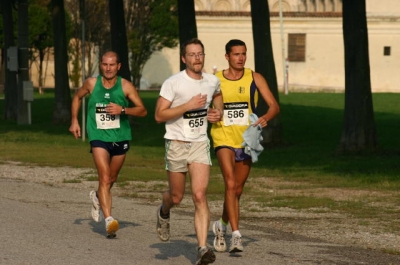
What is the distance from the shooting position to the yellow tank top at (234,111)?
12477mm

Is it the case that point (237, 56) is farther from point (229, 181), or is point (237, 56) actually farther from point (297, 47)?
point (297, 47)

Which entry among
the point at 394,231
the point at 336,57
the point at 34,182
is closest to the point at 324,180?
the point at 34,182

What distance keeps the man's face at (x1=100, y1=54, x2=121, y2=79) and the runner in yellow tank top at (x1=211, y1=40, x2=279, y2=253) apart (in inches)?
64.3

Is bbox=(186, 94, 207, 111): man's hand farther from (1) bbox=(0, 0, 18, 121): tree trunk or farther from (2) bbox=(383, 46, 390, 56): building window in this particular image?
(2) bbox=(383, 46, 390, 56): building window

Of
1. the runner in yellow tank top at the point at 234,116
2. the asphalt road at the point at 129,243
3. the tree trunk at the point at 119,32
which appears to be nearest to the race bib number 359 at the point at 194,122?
the runner in yellow tank top at the point at 234,116

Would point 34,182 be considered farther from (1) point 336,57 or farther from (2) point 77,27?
(1) point 336,57

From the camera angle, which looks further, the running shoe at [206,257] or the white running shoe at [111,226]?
the white running shoe at [111,226]

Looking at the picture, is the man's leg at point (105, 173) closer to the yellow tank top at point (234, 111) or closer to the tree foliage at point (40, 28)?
the yellow tank top at point (234, 111)

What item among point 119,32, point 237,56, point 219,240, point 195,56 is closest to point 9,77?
point 119,32

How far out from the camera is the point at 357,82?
27.7 m

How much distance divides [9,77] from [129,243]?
111 ft

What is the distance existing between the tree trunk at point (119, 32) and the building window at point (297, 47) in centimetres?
4973

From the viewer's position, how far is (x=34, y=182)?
21.6 metres

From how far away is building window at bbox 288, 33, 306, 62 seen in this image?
87875mm
